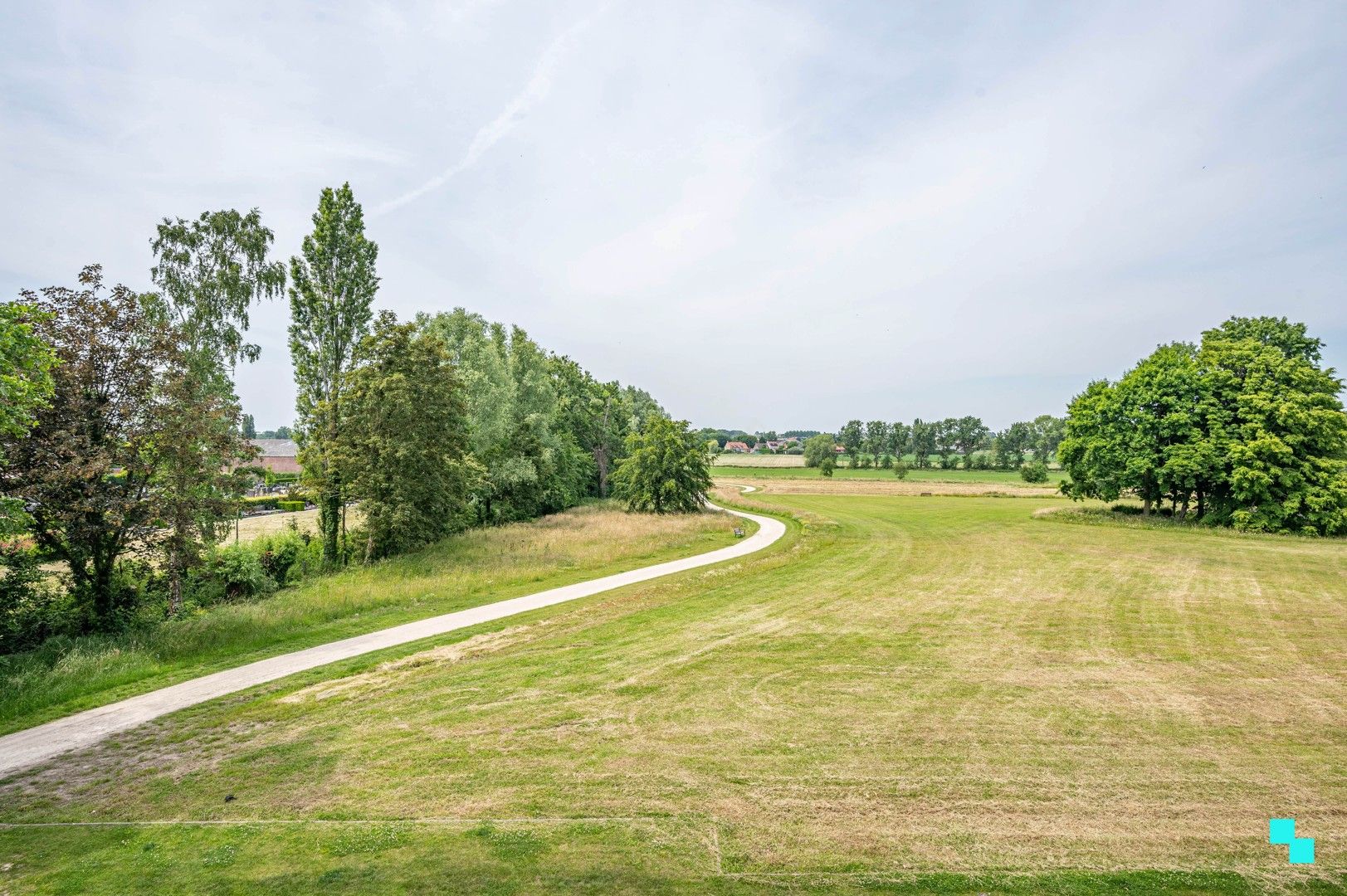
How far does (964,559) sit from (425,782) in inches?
783

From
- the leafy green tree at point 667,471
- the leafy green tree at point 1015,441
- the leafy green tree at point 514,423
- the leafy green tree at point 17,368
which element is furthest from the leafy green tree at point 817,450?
the leafy green tree at point 17,368

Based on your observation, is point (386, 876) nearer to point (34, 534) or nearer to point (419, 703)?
point (419, 703)

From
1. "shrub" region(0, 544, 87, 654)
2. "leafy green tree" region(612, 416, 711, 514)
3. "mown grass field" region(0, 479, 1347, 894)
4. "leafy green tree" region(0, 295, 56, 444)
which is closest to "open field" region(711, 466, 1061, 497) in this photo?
"leafy green tree" region(612, 416, 711, 514)

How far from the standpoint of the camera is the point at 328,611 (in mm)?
14102

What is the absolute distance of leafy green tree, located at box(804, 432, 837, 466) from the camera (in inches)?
4892

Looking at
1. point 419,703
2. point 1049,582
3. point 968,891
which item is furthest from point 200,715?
point 1049,582

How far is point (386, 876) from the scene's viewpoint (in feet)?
15.5

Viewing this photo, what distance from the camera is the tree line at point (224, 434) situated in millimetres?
12008

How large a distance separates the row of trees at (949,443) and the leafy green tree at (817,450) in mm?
180

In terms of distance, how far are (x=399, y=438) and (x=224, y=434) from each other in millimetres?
7130

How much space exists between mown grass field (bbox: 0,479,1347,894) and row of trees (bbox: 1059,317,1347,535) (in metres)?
21.3

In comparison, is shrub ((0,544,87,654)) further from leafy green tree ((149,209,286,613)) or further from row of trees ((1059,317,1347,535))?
row of trees ((1059,317,1347,535))

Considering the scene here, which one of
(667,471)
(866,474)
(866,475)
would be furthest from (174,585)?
A: (866,474)

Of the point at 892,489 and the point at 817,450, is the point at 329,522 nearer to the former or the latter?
the point at 892,489
